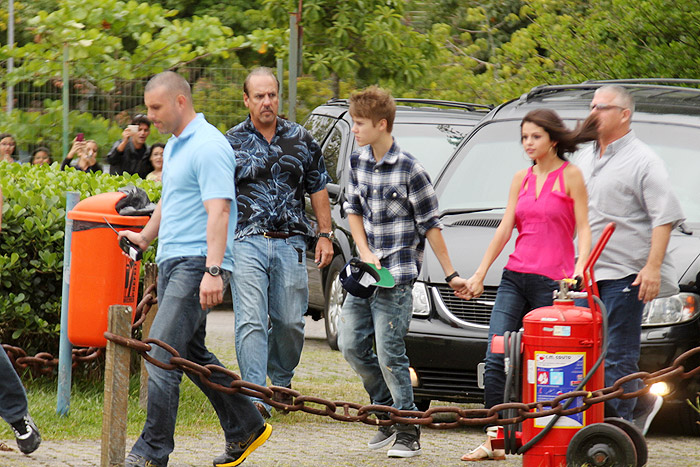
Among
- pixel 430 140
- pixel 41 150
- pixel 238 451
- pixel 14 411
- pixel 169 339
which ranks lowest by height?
pixel 238 451

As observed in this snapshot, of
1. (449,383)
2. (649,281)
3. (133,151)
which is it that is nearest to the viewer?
(649,281)

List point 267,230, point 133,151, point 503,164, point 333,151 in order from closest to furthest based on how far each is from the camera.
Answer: point 267,230 < point 503,164 < point 333,151 < point 133,151

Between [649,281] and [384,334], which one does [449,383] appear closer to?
[384,334]

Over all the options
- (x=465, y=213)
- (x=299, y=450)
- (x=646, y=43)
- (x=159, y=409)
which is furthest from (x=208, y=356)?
(x=646, y=43)

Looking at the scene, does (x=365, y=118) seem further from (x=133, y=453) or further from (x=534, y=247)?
(x=133, y=453)

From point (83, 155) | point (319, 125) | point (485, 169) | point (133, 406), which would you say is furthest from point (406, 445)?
point (83, 155)

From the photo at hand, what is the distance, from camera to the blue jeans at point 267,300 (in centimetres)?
712

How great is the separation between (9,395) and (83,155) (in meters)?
7.60

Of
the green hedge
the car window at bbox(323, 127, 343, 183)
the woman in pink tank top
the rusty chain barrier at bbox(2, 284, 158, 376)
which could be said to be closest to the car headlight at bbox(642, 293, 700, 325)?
the woman in pink tank top

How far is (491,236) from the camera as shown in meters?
7.68

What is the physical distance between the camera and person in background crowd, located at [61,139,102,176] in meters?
13.4

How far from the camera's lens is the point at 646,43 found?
12656 millimetres

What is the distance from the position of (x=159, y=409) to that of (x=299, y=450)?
1229 millimetres

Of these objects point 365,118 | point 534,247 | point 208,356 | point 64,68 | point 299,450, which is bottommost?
point 299,450
